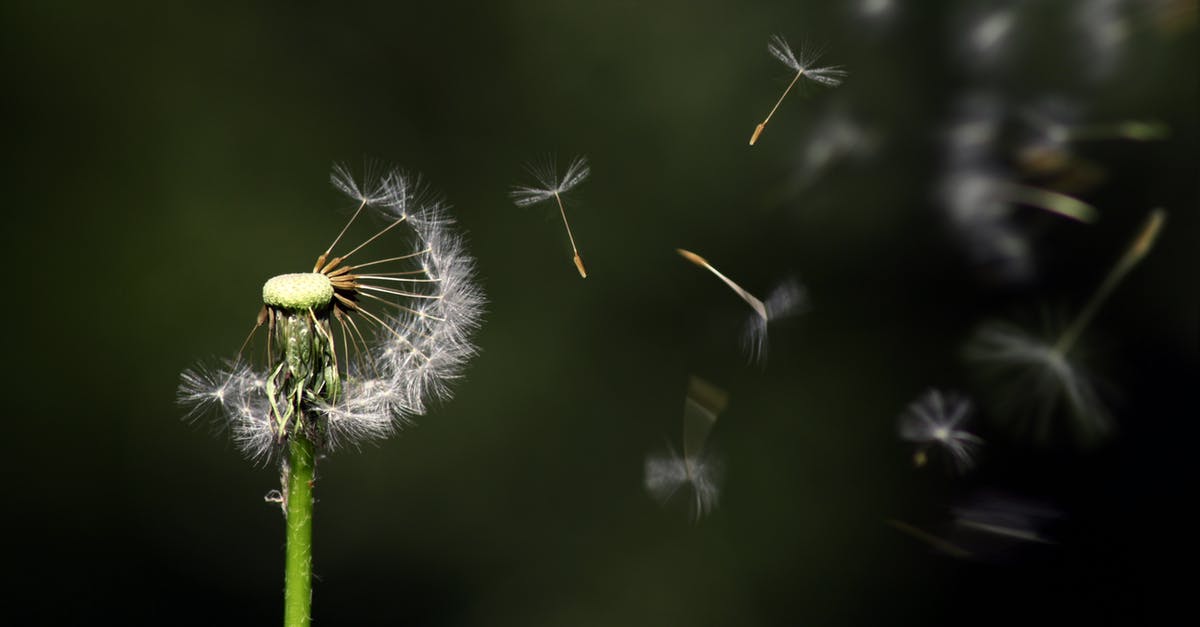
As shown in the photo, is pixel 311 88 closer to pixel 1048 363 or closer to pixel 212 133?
pixel 212 133

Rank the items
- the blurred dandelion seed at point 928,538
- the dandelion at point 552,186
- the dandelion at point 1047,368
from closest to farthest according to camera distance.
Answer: the dandelion at point 552,186, the dandelion at point 1047,368, the blurred dandelion seed at point 928,538

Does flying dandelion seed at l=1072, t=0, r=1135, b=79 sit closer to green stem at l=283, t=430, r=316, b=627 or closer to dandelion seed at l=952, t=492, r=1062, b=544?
dandelion seed at l=952, t=492, r=1062, b=544

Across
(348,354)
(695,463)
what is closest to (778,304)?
(695,463)

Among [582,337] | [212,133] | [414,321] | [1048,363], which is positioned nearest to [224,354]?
[212,133]

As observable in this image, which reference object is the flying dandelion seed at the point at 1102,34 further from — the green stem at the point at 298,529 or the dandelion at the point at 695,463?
the green stem at the point at 298,529

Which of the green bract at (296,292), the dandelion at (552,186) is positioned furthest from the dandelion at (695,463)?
the green bract at (296,292)

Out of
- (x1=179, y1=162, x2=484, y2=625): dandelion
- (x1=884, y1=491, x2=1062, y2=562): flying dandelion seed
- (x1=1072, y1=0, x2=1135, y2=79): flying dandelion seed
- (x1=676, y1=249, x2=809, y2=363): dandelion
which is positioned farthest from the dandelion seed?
(x1=179, y1=162, x2=484, y2=625): dandelion
